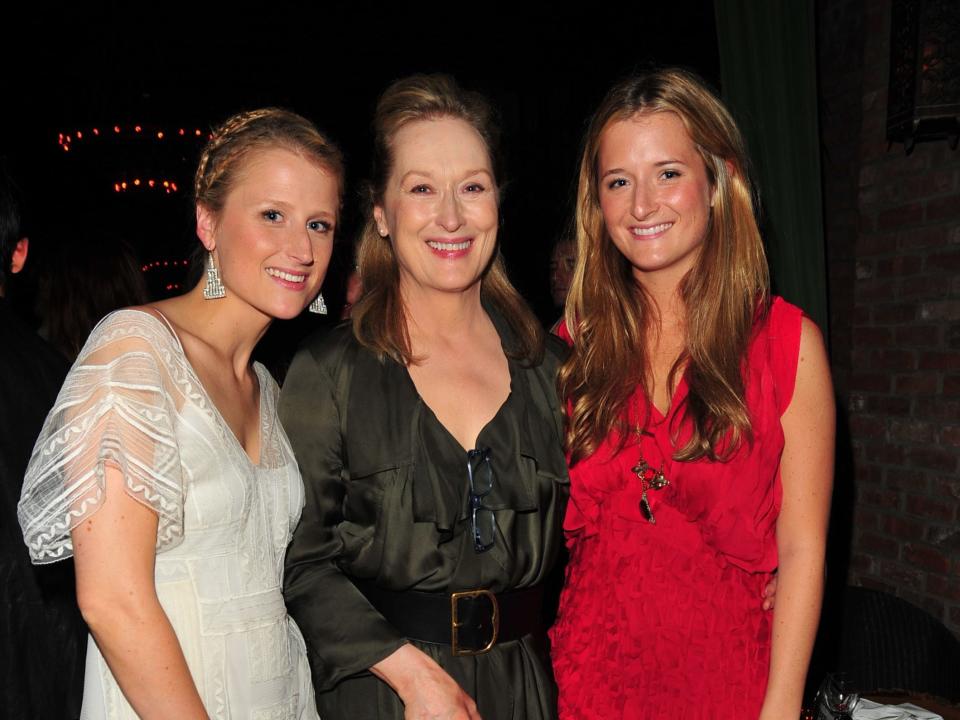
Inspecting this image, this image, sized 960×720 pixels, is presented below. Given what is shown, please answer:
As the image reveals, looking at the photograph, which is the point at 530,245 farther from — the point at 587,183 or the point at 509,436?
the point at 509,436

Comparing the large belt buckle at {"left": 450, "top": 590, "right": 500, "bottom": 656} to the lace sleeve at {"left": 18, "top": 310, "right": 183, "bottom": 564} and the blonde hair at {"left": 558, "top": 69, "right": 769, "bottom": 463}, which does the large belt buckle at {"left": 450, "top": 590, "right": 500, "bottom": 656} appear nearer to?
the blonde hair at {"left": 558, "top": 69, "right": 769, "bottom": 463}

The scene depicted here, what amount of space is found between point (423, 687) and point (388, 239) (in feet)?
3.50

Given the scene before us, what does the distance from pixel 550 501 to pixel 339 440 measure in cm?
50

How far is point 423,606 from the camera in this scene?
1706 millimetres

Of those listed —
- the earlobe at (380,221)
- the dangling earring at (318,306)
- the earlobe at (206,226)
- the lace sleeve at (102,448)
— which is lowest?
the lace sleeve at (102,448)

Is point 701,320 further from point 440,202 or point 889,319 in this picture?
point 889,319

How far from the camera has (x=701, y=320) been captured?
6.52ft

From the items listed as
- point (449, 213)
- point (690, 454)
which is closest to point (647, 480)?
point (690, 454)

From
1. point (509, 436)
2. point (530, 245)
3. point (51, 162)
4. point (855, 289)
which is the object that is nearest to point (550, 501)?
point (509, 436)

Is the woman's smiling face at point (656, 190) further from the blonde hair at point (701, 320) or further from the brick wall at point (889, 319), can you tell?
the brick wall at point (889, 319)

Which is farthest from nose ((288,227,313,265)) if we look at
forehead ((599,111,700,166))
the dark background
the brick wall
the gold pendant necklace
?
the brick wall

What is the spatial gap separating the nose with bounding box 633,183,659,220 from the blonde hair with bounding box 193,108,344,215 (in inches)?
28.9

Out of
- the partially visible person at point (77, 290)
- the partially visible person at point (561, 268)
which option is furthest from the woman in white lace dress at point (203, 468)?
the partially visible person at point (561, 268)

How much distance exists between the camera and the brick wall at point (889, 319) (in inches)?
123
